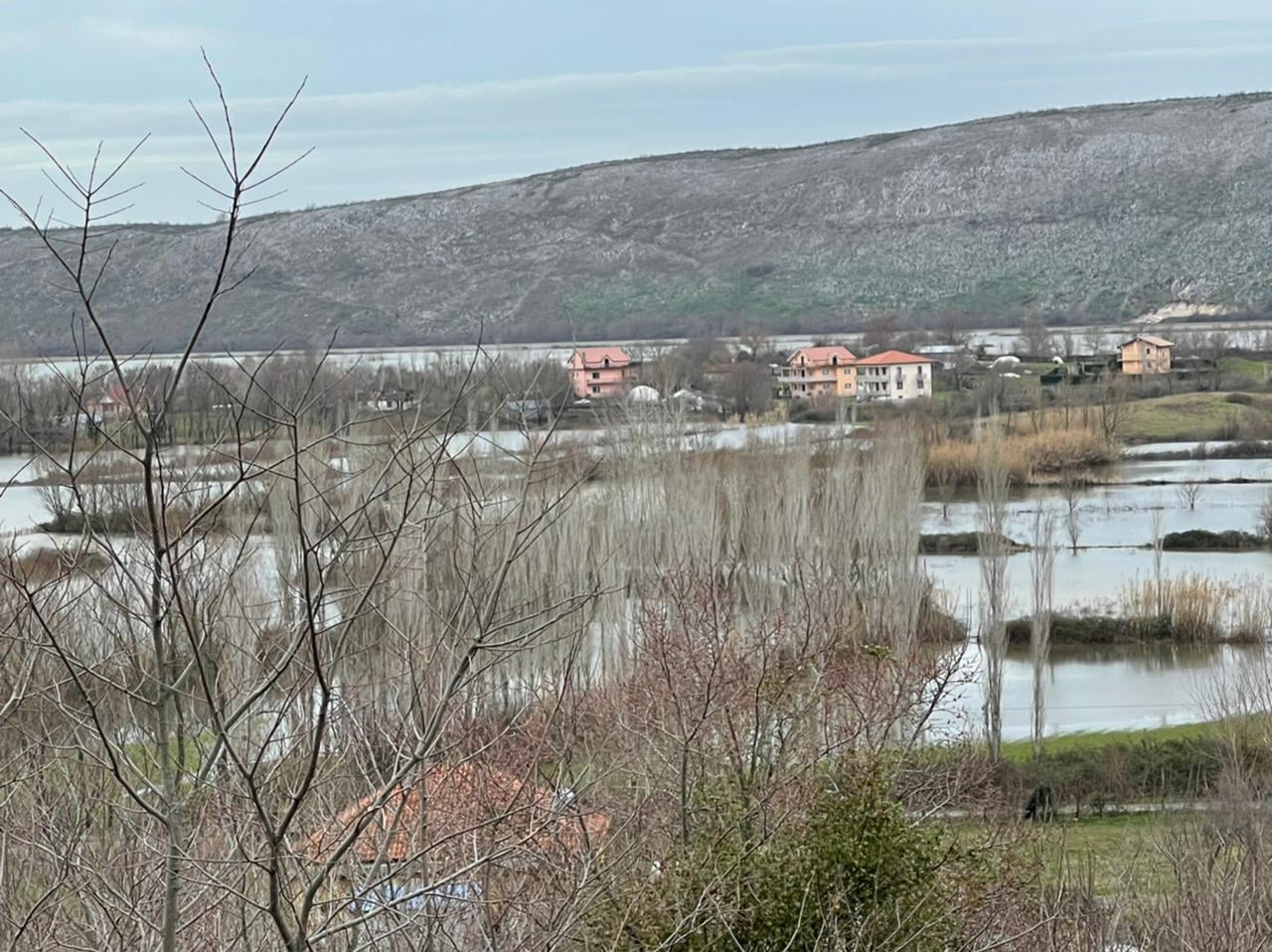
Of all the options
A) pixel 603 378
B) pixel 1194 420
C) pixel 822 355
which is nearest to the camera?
pixel 603 378

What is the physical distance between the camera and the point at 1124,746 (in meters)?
20.0

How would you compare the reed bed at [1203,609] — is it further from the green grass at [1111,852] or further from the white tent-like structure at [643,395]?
the white tent-like structure at [643,395]

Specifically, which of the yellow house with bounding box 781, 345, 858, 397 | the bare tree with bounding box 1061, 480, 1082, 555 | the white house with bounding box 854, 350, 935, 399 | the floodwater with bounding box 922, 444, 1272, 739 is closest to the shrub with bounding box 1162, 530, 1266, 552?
the floodwater with bounding box 922, 444, 1272, 739

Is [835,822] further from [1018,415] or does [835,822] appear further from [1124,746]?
[1018,415]

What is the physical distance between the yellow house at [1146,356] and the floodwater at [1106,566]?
38.2 feet

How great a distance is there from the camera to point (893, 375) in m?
51.2

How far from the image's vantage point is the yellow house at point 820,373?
47.4 m

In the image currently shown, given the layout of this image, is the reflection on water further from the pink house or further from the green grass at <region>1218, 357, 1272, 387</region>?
the green grass at <region>1218, 357, 1272, 387</region>

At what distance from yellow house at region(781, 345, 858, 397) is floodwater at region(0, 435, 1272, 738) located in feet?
32.6

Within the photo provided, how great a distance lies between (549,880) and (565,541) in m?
13.4

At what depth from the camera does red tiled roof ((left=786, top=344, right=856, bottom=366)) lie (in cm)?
5266

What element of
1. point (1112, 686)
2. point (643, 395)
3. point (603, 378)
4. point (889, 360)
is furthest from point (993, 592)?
point (889, 360)

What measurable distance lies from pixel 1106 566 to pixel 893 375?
2126cm

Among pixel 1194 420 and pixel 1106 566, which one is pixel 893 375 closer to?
pixel 1194 420
